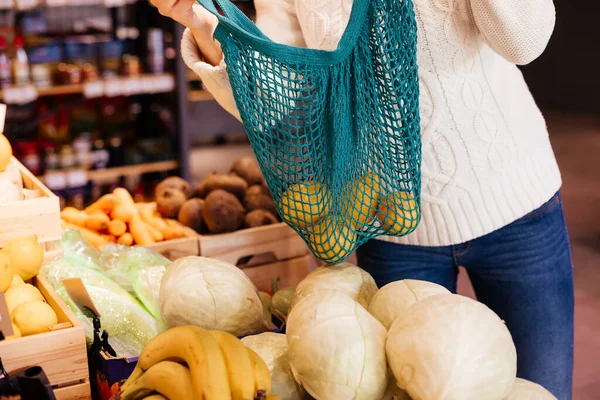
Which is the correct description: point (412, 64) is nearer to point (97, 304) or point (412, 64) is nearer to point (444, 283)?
point (444, 283)

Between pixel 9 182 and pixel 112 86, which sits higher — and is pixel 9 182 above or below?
above

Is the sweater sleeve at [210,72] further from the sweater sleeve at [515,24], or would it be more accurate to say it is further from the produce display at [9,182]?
the produce display at [9,182]

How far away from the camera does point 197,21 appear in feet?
4.67

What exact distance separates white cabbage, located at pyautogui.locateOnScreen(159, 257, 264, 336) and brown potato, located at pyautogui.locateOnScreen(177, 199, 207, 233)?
4.01 feet

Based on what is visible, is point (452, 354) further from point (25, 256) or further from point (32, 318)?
point (25, 256)

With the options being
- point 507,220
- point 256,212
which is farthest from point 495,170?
point 256,212

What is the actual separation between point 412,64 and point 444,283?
25.8 inches

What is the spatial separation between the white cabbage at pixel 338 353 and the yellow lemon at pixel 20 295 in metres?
0.60

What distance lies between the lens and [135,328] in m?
1.59

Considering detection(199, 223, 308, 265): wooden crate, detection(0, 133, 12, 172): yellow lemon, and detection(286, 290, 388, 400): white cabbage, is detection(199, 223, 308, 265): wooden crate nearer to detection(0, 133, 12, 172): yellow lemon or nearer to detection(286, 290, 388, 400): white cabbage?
detection(0, 133, 12, 172): yellow lemon

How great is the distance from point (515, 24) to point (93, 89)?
354 cm

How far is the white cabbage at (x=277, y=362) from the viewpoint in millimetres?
1133

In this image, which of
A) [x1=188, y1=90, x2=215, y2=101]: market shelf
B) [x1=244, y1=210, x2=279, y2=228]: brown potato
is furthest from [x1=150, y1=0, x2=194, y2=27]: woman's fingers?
[x1=188, y1=90, x2=215, y2=101]: market shelf

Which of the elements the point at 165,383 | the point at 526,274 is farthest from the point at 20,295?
the point at 526,274
